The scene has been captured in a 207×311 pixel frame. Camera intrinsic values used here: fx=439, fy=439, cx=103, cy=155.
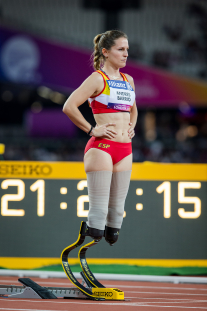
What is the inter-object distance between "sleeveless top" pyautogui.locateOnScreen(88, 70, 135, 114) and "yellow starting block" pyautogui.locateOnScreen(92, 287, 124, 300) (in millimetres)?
1417

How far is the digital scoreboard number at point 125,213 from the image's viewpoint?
193 inches

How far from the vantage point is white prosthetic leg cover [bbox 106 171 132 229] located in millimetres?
3549

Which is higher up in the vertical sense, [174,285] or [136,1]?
[136,1]

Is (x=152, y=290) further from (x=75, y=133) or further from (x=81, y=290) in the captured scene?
(x=75, y=133)

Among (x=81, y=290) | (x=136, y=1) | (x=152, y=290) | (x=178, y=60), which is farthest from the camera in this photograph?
(x=136, y=1)

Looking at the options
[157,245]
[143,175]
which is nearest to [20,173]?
[143,175]

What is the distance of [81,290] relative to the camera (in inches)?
140

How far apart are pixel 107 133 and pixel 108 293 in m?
1.27

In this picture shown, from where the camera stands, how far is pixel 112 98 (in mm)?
3457

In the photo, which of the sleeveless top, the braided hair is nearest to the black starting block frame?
the sleeveless top

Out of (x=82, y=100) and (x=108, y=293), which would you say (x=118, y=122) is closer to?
(x=82, y=100)

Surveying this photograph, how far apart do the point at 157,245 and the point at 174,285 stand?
494 mm

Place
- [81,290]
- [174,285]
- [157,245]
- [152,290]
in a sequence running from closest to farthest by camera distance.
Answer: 1. [81,290]
2. [152,290]
3. [174,285]
4. [157,245]

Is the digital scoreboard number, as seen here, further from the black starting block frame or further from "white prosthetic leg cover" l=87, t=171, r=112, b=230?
→ "white prosthetic leg cover" l=87, t=171, r=112, b=230
